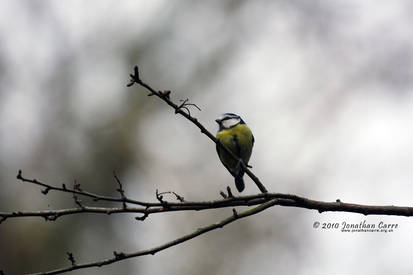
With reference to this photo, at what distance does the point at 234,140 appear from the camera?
4766 mm

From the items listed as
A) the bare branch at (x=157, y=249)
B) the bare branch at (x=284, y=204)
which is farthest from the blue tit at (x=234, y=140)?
the bare branch at (x=157, y=249)

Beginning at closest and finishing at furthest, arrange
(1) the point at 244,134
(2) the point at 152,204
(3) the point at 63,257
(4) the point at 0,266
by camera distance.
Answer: (2) the point at 152,204 < (1) the point at 244,134 < (4) the point at 0,266 < (3) the point at 63,257

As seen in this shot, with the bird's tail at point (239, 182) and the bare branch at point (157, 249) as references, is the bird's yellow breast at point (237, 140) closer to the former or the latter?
the bird's tail at point (239, 182)

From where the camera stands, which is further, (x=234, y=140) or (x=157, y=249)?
(x=234, y=140)

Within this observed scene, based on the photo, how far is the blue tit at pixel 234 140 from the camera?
4.76 m

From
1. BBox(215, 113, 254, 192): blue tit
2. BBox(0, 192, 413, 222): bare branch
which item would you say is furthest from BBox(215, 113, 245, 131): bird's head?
BBox(0, 192, 413, 222): bare branch

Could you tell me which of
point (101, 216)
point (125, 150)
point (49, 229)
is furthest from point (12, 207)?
point (125, 150)

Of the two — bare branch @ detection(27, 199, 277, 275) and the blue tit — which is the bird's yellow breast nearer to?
the blue tit

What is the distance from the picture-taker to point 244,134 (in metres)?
4.87

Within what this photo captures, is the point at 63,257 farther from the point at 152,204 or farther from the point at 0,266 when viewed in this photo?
the point at 152,204

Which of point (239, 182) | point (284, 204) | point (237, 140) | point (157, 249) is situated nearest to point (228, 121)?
point (237, 140)

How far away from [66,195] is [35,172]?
80cm

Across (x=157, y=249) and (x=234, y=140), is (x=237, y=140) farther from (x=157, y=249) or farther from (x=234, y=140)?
(x=157, y=249)

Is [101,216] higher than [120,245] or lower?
higher
